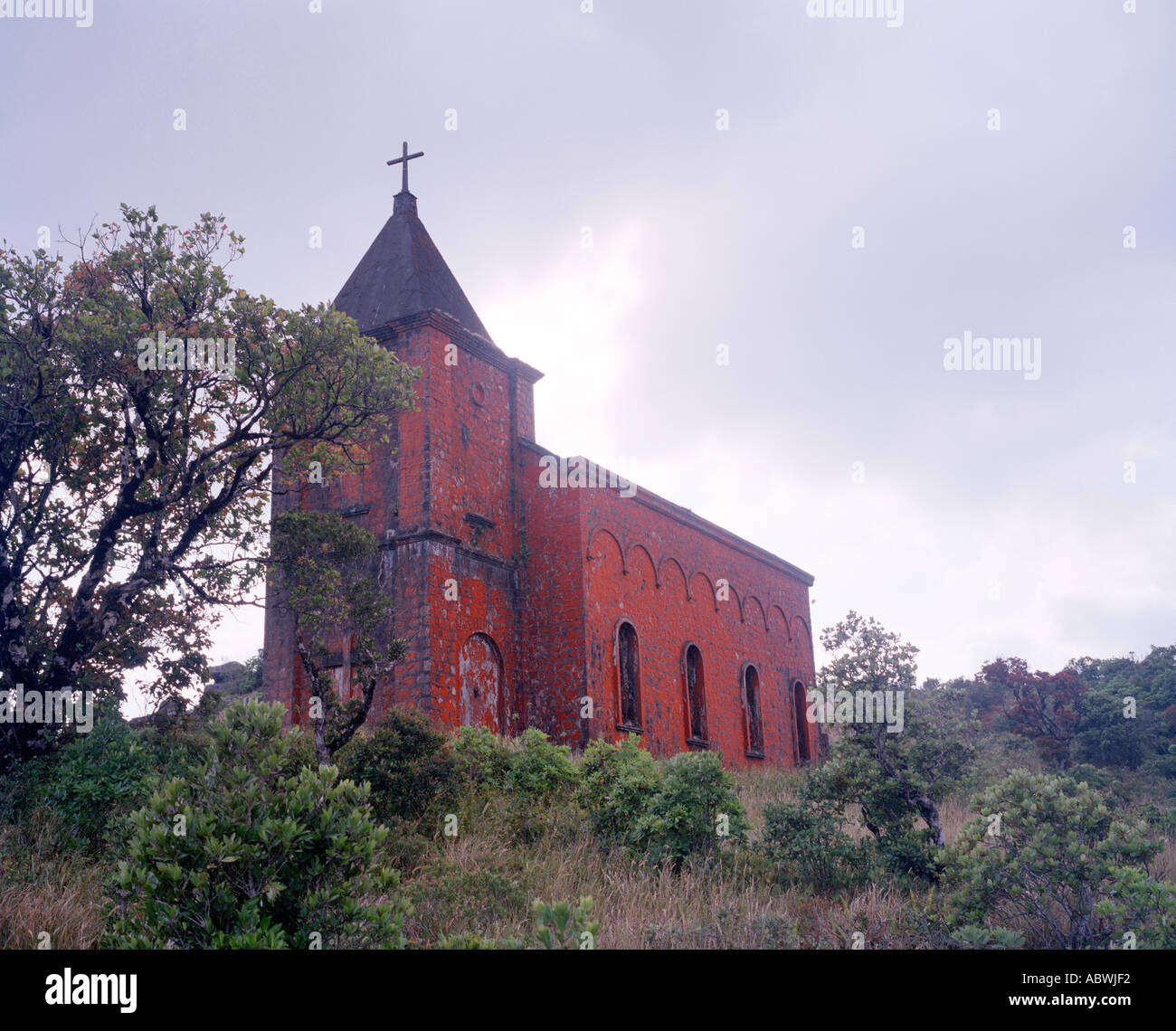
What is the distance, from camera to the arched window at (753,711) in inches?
1080

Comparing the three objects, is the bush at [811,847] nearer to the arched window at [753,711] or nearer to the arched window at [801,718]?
the arched window at [753,711]

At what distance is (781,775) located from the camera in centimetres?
2155

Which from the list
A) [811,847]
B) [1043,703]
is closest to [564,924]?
[811,847]

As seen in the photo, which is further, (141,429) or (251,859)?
(141,429)

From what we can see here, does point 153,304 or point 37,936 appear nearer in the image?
point 37,936

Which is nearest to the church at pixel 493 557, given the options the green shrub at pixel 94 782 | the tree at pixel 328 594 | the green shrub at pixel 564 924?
the tree at pixel 328 594

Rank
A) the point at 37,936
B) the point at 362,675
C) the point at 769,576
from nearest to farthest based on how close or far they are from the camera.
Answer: the point at 37,936
the point at 362,675
the point at 769,576

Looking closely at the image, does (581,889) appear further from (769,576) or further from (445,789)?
(769,576)

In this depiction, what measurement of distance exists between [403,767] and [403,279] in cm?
1239

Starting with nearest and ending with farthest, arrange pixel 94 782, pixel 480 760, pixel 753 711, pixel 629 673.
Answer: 1. pixel 94 782
2. pixel 480 760
3. pixel 629 673
4. pixel 753 711

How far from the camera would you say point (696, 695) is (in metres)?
24.8

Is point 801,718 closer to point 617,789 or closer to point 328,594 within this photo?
point 617,789
